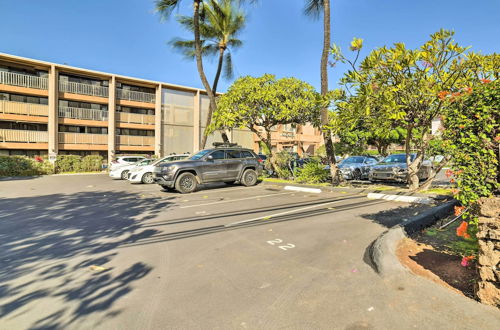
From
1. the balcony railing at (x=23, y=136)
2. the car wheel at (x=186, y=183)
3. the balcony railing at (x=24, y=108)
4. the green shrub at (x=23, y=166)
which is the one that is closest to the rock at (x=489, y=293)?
the car wheel at (x=186, y=183)

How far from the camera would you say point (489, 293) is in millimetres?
2576

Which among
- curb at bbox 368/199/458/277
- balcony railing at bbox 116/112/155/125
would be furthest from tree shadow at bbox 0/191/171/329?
balcony railing at bbox 116/112/155/125

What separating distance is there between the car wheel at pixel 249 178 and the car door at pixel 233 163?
0.41 metres

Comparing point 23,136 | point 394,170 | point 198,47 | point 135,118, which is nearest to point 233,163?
point 394,170

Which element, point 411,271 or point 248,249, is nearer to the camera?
point 411,271

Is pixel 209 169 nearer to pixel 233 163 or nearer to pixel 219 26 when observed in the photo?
pixel 233 163

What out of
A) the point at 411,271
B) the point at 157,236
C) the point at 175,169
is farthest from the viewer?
the point at 175,169

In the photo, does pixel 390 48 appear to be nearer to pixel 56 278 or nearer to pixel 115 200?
pixel 56 278

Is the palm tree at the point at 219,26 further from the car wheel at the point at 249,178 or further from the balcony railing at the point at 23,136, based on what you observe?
the balcony railing at the point at 23,136

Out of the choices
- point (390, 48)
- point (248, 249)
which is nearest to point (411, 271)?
point (248, 249)

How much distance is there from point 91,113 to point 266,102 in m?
20.5

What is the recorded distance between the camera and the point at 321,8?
13.2 metres

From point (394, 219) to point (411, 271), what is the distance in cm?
317

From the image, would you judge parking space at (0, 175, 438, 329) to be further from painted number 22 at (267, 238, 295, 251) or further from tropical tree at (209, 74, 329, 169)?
tropical tree at (209, 74, 329, 169)
